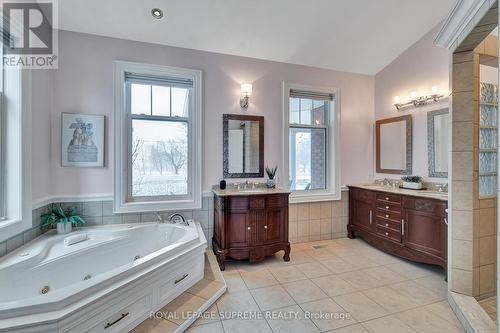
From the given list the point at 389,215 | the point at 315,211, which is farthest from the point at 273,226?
the point at 389,215

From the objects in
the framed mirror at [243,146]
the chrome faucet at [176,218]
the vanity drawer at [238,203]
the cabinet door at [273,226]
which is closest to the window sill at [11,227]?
the chrome faucet at [176,218]

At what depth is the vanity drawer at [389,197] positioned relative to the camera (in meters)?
3.05

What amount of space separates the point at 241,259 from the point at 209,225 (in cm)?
63

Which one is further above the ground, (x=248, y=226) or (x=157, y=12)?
(x=157, y=12)

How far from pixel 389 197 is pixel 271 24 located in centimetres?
268

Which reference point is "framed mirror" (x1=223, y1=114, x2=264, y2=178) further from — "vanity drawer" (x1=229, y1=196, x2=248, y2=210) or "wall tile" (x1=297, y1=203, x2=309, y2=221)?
"wall tile" (x1=297, y1=203, x2=309, y2=221)

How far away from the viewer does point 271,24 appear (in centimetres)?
286

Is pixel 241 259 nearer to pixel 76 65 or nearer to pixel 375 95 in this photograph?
pixel 76 65

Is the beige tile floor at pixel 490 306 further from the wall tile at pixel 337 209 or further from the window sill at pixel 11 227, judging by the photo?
the window sill at pixel 11 227

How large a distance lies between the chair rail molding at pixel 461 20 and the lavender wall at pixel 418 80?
Result: 1.07 metres

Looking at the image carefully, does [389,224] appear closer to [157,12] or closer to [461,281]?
[461,281]

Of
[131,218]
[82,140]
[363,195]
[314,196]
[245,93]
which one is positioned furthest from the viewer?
[314,196]

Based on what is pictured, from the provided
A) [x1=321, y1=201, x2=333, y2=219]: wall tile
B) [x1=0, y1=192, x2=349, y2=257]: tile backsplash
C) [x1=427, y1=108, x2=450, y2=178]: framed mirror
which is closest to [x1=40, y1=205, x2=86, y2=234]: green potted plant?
[x1=0, y1=192, x2=349, y2=257]: tile backsplash

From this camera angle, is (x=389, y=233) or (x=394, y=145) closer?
(x=389, y=233)
